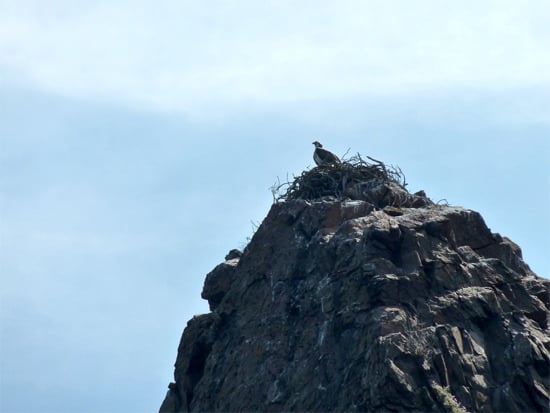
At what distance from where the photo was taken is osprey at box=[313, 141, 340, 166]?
3431 centimetres

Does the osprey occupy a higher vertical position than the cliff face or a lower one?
higher

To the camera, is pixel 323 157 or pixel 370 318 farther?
pixel 323 157

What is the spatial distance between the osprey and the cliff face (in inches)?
74.8

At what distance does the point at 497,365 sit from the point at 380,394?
10.5ft

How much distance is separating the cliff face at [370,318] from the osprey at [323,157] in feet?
6.23

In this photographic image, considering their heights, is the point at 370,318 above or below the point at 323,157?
below

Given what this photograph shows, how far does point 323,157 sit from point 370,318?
7669 mm

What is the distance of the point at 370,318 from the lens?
2809cm

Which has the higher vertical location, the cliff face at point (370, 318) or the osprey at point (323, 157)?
the osprey at point (323, 157)

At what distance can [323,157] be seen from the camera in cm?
3478

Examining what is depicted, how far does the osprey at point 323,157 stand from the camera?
34.3 metres

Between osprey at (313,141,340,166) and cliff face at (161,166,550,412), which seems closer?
cliff face at (161,166,550,412)

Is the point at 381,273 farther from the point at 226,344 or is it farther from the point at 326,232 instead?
the point at 226,344

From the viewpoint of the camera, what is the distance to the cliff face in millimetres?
27359
